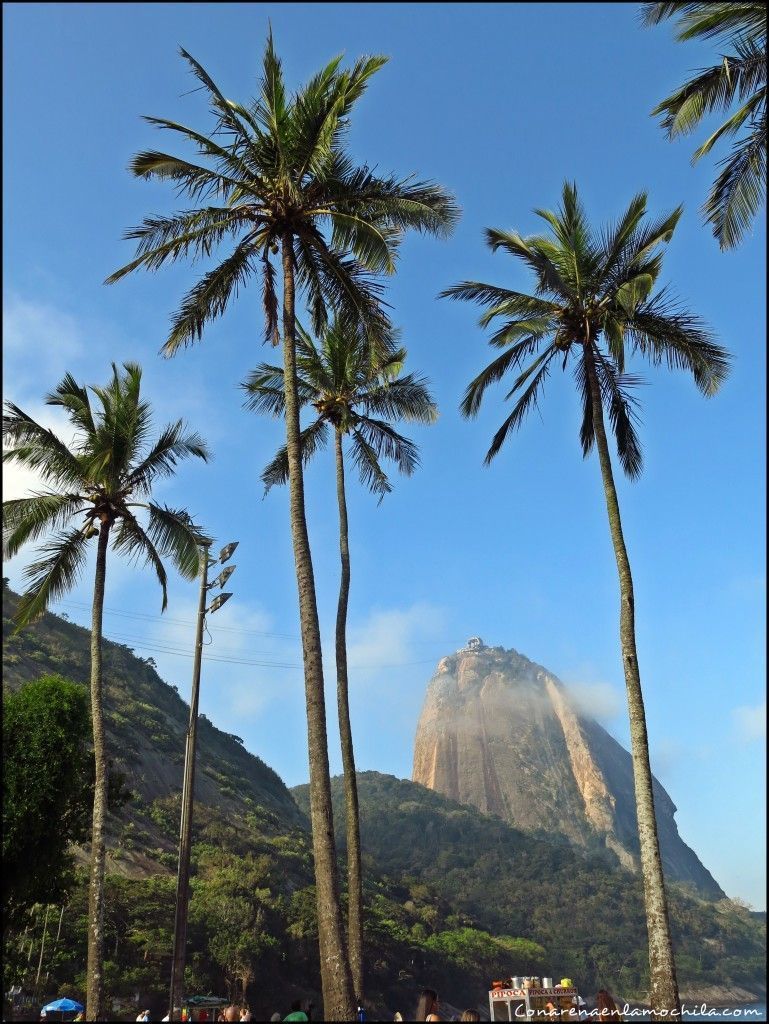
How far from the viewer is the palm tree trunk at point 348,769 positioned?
17688mm

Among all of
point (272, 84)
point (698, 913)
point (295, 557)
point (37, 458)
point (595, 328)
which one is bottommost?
point (698, 913)

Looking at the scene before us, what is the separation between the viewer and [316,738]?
12.2 meters

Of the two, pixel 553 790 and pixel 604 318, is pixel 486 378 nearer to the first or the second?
pixel 604 318

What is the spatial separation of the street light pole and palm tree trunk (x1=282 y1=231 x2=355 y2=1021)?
5.71 m

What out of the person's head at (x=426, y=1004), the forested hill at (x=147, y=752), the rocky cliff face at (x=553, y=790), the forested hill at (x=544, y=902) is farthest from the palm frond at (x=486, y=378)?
the rocky cliff face at (x=553, y=790)

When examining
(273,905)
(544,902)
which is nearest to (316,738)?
(273,905)

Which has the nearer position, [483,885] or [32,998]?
[32,998]

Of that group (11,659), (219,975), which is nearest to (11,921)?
(219,975)

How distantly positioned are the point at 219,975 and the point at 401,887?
37.5 meters

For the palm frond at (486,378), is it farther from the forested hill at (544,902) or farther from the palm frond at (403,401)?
the forested hill at (544,902)

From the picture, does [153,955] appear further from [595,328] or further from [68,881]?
[595,328]

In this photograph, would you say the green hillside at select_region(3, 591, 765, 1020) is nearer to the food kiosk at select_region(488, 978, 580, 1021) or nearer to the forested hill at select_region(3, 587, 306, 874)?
the forested hill at select_region(3, 587, 306, 874)

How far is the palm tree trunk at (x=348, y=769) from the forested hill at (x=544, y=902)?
47.3 metres

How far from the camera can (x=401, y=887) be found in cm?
7638
